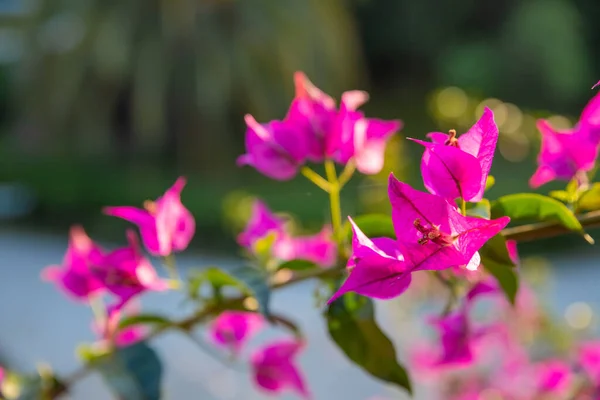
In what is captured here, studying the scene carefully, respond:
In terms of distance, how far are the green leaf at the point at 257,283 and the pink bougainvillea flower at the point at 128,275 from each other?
0.04 metres

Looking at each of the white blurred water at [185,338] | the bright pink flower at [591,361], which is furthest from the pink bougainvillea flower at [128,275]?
the white blurred water at [185,338]

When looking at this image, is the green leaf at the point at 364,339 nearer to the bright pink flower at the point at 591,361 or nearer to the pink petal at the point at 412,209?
the pink petal at the point at 412,209

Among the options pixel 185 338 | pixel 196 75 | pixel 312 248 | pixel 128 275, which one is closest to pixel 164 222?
pixel 128 275

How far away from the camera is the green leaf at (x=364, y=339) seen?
265 mm

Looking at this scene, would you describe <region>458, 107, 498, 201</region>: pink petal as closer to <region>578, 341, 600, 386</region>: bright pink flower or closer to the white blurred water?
<region>578, 341, 600, 386</region>: bright pink flower

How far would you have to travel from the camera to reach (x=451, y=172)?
216mm

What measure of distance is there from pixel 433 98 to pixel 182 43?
5196mm

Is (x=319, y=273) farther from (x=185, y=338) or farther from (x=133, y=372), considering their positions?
(x=185, y=338)

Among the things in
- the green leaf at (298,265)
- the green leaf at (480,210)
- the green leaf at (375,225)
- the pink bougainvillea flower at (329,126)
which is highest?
the green leaf at (480,210)

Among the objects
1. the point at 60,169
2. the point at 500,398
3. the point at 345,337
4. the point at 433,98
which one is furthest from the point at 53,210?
the point at 345,337

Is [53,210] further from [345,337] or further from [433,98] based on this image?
[345,337]

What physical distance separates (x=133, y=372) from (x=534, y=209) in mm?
154

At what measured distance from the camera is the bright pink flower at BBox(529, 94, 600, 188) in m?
0.30

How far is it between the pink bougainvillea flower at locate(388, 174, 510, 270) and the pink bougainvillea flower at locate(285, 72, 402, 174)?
93mm
